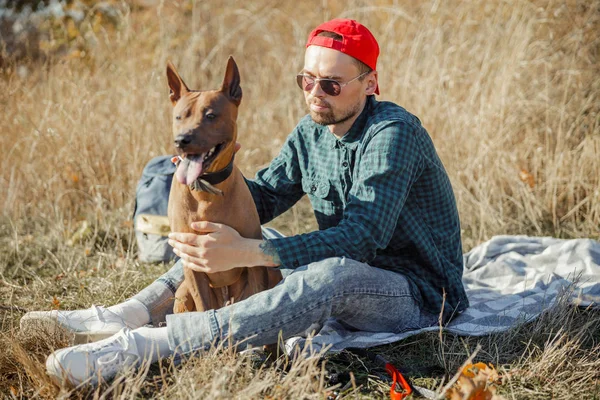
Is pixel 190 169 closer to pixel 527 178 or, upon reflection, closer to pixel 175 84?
pixel 175 84

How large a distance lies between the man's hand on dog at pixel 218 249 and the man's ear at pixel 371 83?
101cm

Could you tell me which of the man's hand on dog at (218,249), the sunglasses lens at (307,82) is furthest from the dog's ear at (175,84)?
the sunglasses lens at (307,82)

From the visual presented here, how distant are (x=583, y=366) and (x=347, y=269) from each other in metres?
1.11

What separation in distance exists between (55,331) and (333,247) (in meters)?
1.31

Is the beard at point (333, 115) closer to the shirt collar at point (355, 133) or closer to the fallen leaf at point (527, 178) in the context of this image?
the shirt collar at point (355, 133)

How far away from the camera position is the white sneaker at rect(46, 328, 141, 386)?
229cm

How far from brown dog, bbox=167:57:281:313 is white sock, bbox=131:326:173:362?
0.22 metres

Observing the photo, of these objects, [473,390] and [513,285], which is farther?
[513,285]

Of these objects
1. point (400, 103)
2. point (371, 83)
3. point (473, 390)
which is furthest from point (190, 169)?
point (400, 103)

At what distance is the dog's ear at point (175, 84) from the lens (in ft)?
7.89

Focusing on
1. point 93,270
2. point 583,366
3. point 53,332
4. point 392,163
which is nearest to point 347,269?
point 392,163

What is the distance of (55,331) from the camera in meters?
2.71

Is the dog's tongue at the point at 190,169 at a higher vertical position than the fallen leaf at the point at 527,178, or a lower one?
higher

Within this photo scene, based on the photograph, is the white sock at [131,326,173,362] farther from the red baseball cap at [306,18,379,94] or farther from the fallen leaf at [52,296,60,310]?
the red baseball cap at [306,18,379,94]
